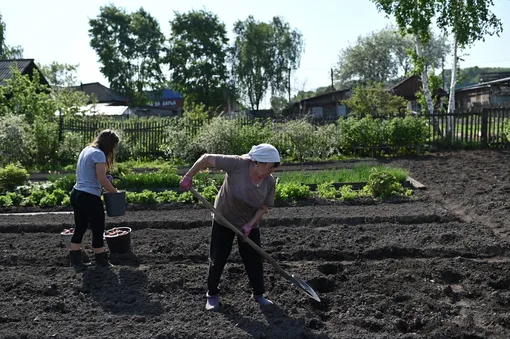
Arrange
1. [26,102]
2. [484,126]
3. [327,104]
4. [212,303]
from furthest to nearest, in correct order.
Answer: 1. [327,104]
2. [26,102]
3. [484,126]
4. [212,303]

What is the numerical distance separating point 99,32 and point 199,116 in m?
41.9

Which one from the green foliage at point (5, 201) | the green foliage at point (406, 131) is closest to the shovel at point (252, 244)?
the green foliage at point (5, 201)

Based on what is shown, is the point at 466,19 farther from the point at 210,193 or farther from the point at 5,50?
the point at 5,50

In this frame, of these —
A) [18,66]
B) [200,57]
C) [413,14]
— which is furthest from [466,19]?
[200,57]

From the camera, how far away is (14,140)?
1612cm

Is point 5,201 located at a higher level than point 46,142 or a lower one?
lower

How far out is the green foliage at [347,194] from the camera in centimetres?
967

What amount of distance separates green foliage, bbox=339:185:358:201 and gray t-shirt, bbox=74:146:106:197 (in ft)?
16.9

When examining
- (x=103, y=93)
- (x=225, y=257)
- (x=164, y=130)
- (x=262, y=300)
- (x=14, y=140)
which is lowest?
(x=262, y=300)

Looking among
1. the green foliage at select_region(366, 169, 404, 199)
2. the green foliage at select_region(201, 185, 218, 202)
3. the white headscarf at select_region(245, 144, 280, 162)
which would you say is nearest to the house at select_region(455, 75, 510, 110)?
the green foliage at select_region(366, 169, 404, 199)

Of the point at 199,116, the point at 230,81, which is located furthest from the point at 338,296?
the point at 230,81

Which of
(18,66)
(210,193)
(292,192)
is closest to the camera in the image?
(210,193)

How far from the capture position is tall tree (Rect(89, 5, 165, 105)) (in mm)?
57875

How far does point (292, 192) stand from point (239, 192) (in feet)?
17.5
